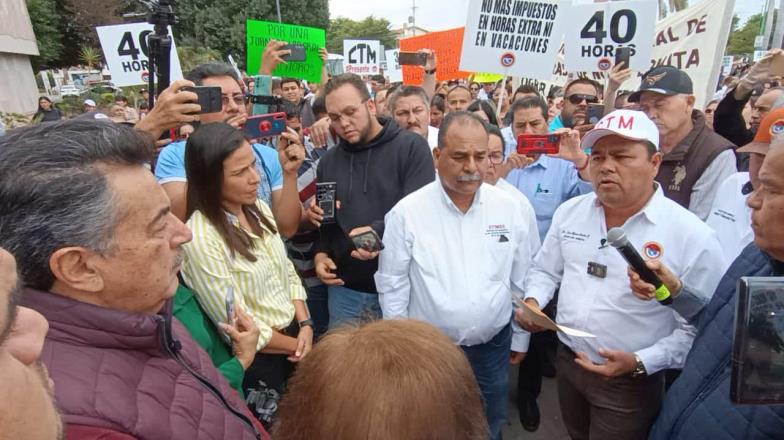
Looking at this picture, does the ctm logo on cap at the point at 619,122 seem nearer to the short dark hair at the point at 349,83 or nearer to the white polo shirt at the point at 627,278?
the white polo shirt at the point at 627,278

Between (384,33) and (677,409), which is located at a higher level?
(384,33)

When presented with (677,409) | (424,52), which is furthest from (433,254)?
(424,52)

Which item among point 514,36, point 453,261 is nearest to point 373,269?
point 453,261

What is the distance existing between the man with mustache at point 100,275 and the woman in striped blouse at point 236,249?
0.67 m

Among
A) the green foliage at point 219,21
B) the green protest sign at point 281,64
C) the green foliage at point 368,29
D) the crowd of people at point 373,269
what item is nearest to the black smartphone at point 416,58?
the green protest sign at point 281,64

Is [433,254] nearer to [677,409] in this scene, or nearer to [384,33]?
[677,409]

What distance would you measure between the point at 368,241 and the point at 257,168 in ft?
2.93

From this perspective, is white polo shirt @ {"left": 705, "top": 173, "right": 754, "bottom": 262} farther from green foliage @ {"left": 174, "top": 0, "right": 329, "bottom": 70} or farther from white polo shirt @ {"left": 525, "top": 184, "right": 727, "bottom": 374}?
green foliage @ {"left": 174, "top": 0, "right": 329, "bottom": 70}

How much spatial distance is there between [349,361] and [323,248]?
2129 millimetres

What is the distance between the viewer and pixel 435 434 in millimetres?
897

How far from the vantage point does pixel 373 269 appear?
9.41 ft

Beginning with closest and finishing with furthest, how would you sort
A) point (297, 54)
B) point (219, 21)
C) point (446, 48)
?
point (297, 54), point (446, 48), point (219, 21)

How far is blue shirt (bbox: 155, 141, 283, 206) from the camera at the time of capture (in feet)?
8.61

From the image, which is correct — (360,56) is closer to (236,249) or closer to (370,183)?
(370,183)
